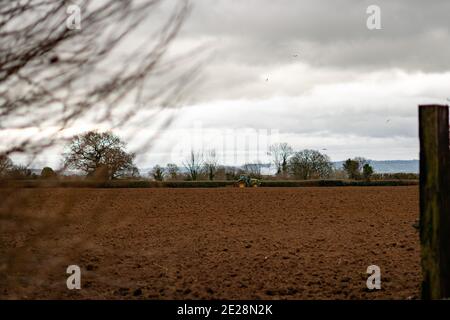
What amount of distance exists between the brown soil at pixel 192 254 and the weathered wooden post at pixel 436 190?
4.37ft

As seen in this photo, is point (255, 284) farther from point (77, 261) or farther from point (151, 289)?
point (77, 261)

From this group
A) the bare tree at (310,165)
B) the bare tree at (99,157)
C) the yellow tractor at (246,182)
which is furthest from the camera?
the bare tree at (310,165)

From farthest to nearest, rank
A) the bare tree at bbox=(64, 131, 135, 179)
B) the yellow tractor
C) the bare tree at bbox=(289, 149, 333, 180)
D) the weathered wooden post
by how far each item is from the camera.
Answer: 1. the bare tree at bbox=(289, 149, 333, 180)
2. the yellow tractor
3. the weathered wooden post
4. the bare tree at bbox=(64, 131, 135, 179)

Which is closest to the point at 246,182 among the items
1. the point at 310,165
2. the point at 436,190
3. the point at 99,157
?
the point at 310,165

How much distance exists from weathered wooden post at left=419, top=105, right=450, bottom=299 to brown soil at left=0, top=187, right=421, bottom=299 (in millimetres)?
1332

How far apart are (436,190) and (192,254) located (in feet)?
16.8

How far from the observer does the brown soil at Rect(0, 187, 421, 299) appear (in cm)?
266

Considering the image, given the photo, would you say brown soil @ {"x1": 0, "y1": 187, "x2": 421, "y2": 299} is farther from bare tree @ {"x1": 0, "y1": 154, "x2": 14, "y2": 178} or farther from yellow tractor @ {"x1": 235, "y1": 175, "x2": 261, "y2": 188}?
yellow tractor @ {"x1": 235, "y1": 175, "x2": 261, "y2": 188}

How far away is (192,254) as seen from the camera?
8.77 m

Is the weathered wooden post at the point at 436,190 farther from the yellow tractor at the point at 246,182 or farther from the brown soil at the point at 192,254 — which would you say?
the yellow tractor at the point at 246,182

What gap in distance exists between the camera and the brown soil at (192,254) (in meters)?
2.66

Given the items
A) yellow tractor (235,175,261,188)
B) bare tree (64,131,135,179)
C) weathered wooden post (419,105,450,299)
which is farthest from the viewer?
yellow tractor (235,175,261,188)

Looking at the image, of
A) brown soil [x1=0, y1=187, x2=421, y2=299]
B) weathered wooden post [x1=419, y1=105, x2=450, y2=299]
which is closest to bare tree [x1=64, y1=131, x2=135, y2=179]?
brown soil [x1=0, y1=187, x2=421, y2=299]

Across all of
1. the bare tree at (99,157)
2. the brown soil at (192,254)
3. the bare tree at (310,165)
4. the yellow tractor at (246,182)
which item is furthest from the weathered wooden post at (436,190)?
the bare tree at (310,165)
